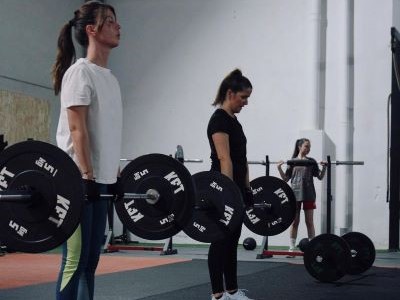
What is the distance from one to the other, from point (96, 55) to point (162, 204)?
0.78 m

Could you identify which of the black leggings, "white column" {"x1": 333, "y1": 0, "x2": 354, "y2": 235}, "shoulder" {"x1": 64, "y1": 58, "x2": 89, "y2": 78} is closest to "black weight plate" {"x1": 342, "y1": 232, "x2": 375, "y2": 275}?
the black leggings

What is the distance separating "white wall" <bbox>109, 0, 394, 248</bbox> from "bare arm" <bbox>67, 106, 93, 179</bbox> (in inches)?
215

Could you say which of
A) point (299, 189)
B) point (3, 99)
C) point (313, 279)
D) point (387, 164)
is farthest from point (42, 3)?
point (313, 279)

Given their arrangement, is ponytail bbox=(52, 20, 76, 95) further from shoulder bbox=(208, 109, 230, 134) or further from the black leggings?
the black leggings

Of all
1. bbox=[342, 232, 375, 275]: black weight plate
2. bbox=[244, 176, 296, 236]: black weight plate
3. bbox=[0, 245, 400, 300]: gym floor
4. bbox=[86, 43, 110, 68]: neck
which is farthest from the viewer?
bbox=[342, 232, 375, 275]: black weight plate

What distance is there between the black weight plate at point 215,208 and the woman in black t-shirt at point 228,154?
40 millimetres

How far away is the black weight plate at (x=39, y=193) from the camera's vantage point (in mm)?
1901

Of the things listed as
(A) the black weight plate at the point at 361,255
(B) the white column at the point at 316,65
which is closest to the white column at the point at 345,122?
(B) the white column at the point at 316,65

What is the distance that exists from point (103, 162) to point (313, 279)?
2.68 meters

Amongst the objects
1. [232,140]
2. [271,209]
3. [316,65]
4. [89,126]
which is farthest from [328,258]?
[316,65]

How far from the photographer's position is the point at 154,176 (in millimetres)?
2678

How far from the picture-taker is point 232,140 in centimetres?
303

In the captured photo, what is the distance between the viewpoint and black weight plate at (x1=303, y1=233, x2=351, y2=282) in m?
4.12

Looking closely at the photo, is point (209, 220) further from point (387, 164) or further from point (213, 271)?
point (387, 164)
